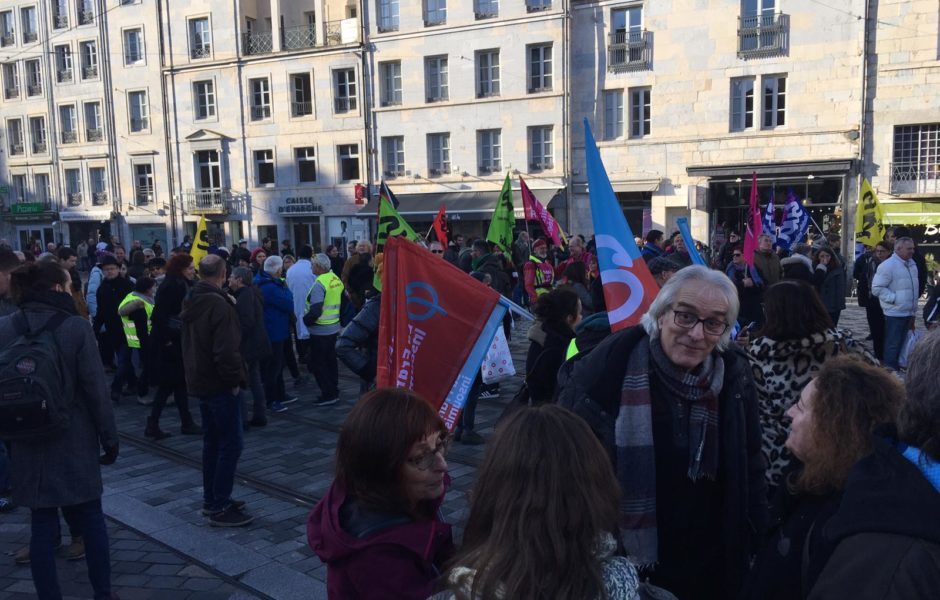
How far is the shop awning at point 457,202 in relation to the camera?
87.5ft

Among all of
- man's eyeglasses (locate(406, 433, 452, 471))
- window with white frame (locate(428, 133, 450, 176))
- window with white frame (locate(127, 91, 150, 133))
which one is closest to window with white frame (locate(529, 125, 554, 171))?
window with white frame (locate(428, 133, 450, 176))

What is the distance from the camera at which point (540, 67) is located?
2691cm

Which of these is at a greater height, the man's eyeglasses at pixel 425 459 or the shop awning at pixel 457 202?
the shop awning at pixel 457 202

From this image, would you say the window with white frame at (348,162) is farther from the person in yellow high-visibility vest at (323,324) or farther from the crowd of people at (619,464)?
the crowd of people at (619,464)

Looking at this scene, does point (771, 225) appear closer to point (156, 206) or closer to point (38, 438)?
point (38, 438)

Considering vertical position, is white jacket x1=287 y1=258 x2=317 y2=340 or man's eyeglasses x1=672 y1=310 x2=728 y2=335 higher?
man's eyeglasses x1=672 y1=310 x2=728 y2=335

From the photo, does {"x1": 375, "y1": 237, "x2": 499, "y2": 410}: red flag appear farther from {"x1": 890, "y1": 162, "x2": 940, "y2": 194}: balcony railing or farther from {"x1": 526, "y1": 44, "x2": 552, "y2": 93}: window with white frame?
{"x1": 526, "y1": 44, "x2": 552, "y2": 93}: window with white frame

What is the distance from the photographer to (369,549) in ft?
6.47

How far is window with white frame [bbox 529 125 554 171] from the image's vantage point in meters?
27.1

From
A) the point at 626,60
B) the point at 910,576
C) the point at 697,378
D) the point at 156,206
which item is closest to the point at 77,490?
the point at 697,378

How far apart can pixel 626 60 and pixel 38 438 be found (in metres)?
24.5

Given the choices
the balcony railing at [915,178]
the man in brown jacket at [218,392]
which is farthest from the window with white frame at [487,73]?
the man in brown jacket at [218,392]

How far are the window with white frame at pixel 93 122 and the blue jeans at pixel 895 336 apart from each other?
3616 centimetres

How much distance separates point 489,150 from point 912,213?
1405 cm
